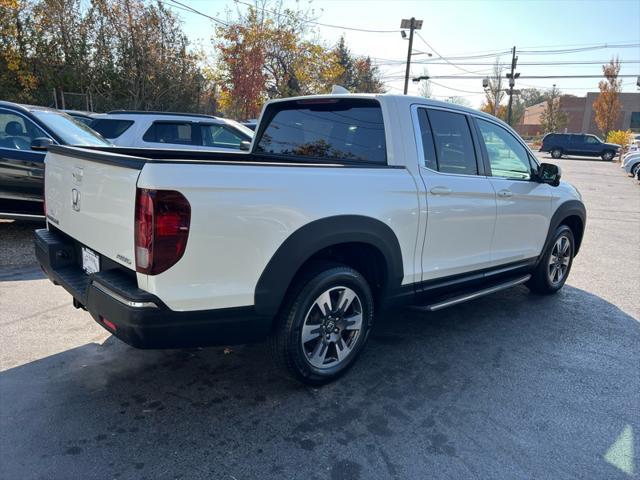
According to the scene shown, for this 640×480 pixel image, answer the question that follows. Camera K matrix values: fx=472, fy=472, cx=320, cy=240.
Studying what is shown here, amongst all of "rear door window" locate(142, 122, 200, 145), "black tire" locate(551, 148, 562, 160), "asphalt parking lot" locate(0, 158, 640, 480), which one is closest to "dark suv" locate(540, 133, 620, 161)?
"black tire" locate(551, 148, 562, 160)

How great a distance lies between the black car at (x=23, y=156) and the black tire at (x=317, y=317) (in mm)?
4725

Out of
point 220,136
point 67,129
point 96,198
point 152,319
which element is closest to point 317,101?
point 96,198

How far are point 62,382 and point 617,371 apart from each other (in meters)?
4.00

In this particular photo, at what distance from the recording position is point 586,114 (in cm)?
6338

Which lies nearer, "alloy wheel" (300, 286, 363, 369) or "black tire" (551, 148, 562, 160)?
"alloy wheel" (300, 286, 363, 369)

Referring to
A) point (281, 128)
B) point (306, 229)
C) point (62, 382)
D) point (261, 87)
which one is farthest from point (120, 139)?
point (261, 87)

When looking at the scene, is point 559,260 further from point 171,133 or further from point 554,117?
point 554,117

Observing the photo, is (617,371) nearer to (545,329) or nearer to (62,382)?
(545,329)

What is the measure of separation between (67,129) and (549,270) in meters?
6.50

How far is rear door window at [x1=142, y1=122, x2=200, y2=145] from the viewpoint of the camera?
8797 mm

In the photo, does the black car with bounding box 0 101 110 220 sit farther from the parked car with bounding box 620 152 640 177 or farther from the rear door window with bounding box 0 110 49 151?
the parked car with bounding box 620 152 640 177

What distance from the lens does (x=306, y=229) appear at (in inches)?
110

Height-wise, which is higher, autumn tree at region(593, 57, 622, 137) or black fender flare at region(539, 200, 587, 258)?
autumn tree at region(593, 57, 622, 137)

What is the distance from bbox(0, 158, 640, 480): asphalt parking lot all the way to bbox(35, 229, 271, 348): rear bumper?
0.54 metres
